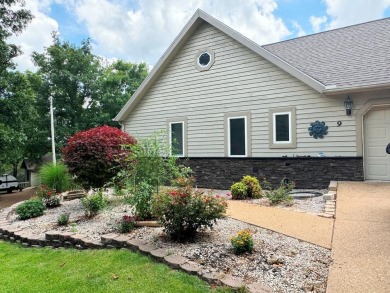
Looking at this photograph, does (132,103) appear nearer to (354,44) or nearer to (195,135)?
(195,135)

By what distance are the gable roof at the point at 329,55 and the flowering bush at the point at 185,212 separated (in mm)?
5580

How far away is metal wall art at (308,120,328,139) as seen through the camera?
873 centimetres

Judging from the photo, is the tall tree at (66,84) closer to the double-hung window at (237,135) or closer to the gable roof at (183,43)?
the gable roof at (183,43)

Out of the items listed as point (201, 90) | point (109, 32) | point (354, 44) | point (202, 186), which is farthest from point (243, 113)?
point (109, 32)

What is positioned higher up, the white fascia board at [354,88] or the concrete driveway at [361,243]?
the white fascia board at [354,88]

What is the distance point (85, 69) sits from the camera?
22406 millimetres

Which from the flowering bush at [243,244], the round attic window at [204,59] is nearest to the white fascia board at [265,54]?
the round attic window at [204,59]

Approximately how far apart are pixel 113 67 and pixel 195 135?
19.9 meters

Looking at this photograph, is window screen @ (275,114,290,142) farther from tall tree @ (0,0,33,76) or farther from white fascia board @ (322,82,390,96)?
tall tree @ (0,0,33,76)

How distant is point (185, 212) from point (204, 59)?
26.8 ft

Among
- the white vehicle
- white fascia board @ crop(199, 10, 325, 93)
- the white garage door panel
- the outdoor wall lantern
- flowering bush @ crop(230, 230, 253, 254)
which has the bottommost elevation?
the white vehicle

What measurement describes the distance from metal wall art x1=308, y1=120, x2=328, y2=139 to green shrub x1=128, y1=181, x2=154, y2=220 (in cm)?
552

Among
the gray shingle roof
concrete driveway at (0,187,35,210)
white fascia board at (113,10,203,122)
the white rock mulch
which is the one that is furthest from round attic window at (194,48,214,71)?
concrete driveway at (0,187,35,210)

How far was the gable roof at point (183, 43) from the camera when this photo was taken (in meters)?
8.76
